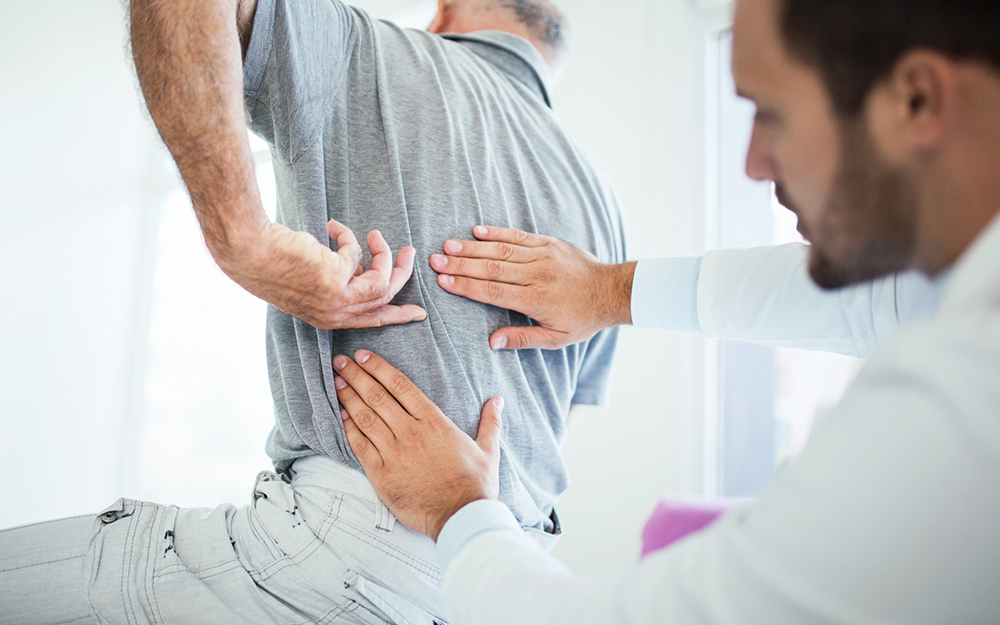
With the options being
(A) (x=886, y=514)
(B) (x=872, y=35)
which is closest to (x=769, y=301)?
(B) (x=872, y=35)

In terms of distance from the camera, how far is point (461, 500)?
0.78 m

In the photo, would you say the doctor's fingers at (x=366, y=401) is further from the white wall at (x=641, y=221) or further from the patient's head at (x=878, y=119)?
the white wall at (x=641, y=221)

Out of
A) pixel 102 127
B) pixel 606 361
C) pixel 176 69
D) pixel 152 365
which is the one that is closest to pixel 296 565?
pixel 176 69

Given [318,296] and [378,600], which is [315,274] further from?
[378,600]

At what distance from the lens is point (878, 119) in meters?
0.50

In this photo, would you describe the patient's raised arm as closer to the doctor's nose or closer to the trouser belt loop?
the trouser belt loop

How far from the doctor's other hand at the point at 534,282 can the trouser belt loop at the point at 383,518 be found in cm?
29

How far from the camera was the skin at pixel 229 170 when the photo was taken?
0.73 m

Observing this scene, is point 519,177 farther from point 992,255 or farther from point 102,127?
point 102,127

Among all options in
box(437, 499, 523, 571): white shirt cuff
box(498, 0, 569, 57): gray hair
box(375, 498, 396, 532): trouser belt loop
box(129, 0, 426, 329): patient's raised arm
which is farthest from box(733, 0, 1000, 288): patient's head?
box(498, 0, 569, 57): gray hair

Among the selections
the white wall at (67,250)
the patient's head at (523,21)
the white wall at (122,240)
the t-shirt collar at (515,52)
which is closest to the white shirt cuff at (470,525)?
the t-shirt collar at (515,52)

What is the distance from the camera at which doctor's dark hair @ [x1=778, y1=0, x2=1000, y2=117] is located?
1.47 feet

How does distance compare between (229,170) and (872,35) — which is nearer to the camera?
(872,35)

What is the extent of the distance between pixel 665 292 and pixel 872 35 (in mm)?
679
